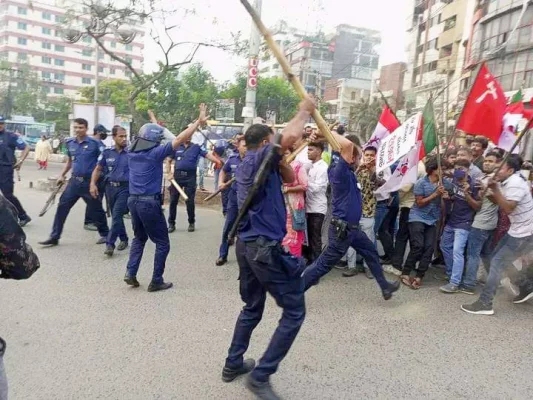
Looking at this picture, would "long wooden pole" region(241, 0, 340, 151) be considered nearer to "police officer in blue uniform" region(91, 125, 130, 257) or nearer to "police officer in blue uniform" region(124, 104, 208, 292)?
"police officer in blue uniform" region(124, 104, 208, 292)

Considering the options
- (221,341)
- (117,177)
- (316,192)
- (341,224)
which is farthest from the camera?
(117,177)

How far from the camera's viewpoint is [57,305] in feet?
13.1

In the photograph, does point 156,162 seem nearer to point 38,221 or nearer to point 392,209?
point 392,209

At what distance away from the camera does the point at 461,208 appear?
15.7 feet

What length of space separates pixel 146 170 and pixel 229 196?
1.67 m

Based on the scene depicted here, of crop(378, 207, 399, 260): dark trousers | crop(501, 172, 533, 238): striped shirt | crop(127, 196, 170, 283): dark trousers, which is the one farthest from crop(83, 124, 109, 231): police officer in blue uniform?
crop(501, 172, 533, 238): striped shirt

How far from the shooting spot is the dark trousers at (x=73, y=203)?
19.6 ft

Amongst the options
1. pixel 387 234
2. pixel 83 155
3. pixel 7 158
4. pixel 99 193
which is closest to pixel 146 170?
pixel 83 155

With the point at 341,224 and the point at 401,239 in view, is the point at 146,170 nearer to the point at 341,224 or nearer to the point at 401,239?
the point at 341,224

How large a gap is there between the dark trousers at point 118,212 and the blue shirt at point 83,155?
44 cm

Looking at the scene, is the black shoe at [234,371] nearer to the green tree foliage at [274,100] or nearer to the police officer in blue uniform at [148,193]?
the police officer in blue uniform at [148,193]

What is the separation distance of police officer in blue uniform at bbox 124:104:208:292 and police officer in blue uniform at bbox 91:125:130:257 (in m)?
1.48

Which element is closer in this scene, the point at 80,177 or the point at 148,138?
the point at 148,138

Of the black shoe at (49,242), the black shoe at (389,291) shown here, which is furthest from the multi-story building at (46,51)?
the black shoe at (389,291)
